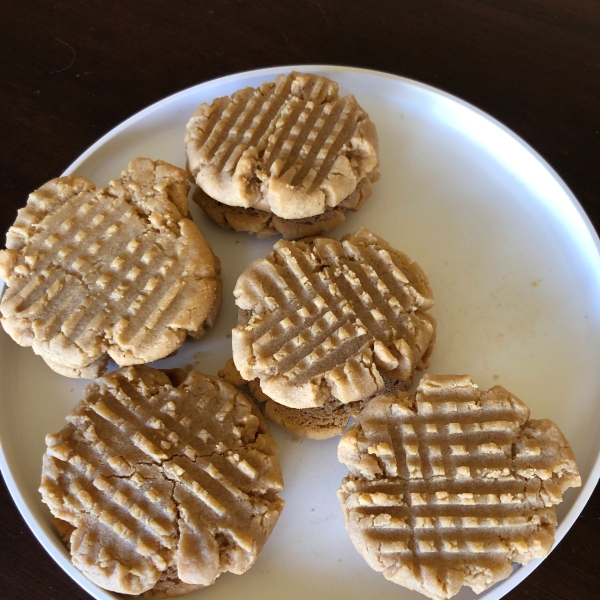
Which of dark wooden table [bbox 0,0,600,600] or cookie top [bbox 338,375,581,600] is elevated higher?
dark wooden table [bbox 0,0,600,600]

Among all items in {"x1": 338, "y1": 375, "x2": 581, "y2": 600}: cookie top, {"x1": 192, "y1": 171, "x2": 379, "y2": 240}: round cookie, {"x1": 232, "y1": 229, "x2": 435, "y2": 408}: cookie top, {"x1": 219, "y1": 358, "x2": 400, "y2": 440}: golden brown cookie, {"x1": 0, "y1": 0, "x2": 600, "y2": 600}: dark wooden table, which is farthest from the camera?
{"x1": 0, "y1": 0, "x2": 600, "y2": 600}: dark wooden table

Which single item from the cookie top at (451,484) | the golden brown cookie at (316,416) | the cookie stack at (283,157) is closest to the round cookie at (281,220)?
the cookie stack at (283,157)

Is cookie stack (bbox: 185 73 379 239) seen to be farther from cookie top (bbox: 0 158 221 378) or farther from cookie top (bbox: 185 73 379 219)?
cookie top (bbox: 0 158 221 378)

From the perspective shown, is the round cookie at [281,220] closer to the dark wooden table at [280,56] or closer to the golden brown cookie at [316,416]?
the golden brown cookie at [316,416]

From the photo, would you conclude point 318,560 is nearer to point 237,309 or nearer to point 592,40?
point 237,309

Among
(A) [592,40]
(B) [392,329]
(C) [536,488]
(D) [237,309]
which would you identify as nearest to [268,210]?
(D) [237,309]

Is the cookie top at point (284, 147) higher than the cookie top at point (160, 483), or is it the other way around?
the cookie top at point (284, 147)

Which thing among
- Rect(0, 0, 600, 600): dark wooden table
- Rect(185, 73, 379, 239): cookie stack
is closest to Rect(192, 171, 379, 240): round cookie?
Rect(185, 73, 379, 239): cookie stack

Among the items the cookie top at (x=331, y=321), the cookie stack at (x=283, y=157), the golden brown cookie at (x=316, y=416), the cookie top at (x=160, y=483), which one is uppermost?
the cookie stack at (x=283, y=157)
